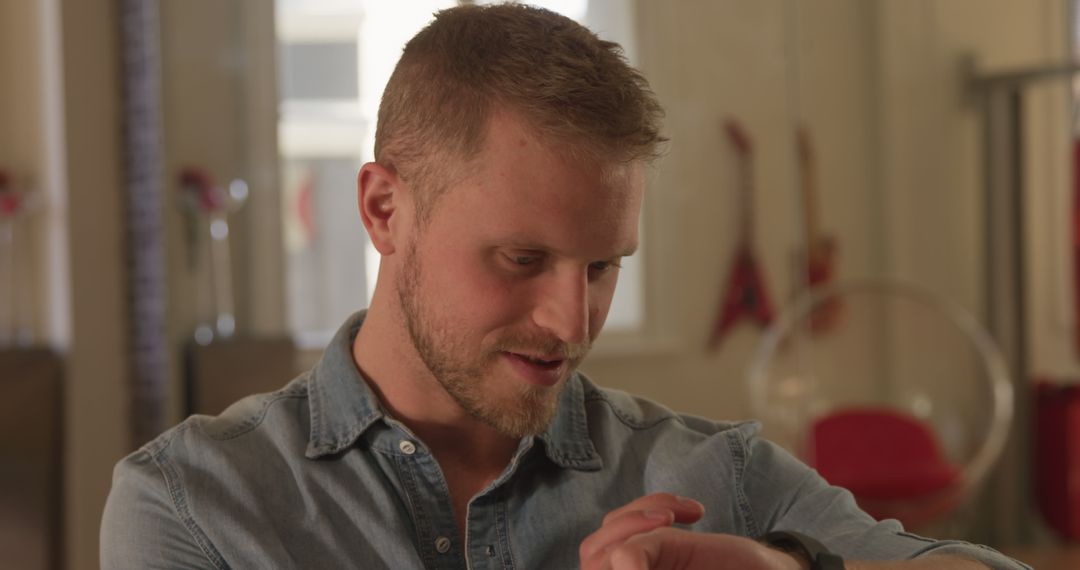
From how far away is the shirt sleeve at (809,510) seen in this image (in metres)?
1.31

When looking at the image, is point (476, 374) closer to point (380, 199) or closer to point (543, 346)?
point (543, 346)

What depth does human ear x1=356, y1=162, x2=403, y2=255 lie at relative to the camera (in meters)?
1.32

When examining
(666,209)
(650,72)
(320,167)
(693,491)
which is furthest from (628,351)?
(693,491)

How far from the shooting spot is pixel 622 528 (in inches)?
42.6

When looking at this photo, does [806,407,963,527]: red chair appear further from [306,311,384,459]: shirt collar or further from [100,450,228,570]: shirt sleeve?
[100,450,228,570]: shirt sleeve

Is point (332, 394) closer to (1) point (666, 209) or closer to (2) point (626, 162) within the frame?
(2) point (626, 162)

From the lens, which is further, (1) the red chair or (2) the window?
(1) the red chair

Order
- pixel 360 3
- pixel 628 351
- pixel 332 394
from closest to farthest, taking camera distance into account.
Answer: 1. pixel 332 394
2. pixel 628 351
3. pixel 360 3

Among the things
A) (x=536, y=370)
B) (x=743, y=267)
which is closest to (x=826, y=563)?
(x=536, y=370)

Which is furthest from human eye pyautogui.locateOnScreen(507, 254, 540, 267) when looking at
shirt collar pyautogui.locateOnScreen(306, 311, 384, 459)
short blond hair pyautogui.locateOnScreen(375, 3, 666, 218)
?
shirt collar pyautogui.locateOnScreen(306, 311, 384, 459)

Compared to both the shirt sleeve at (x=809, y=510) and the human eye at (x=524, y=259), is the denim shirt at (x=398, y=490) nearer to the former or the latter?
the shirt sleeve at (x=809, y=510)

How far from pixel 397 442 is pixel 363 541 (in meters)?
0.11

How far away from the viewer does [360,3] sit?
3.04 meters

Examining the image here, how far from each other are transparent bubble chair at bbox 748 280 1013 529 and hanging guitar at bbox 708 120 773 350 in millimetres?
98
